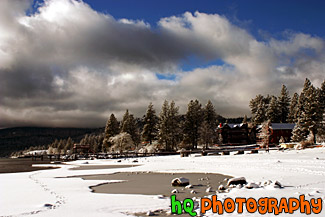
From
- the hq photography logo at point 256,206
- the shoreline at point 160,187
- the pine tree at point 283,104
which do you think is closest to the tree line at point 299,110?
the pine tree at point 283,104

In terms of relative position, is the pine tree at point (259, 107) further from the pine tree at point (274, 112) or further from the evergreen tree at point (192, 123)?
the evergreen tree at point (192, 123)

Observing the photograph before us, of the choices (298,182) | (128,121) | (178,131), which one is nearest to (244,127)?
(178,131)

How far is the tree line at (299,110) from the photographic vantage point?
61.0 metres

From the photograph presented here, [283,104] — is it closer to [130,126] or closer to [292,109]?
[292,109]

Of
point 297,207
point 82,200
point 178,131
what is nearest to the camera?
point 297,207

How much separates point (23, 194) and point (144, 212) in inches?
364

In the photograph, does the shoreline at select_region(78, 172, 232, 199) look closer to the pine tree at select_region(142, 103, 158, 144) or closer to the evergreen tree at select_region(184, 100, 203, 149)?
the evergreen tree at select_region(184, 100, 203, 149)

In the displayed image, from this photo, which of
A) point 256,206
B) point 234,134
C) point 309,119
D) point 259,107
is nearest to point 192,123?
point 234,134

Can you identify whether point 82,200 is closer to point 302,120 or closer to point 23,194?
point 23,194

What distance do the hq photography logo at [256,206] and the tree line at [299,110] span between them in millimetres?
55667

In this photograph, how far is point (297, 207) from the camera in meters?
9.85

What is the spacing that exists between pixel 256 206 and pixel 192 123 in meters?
70.4

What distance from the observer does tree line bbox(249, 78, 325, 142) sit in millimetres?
60969

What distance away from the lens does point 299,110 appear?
70.2 meters
